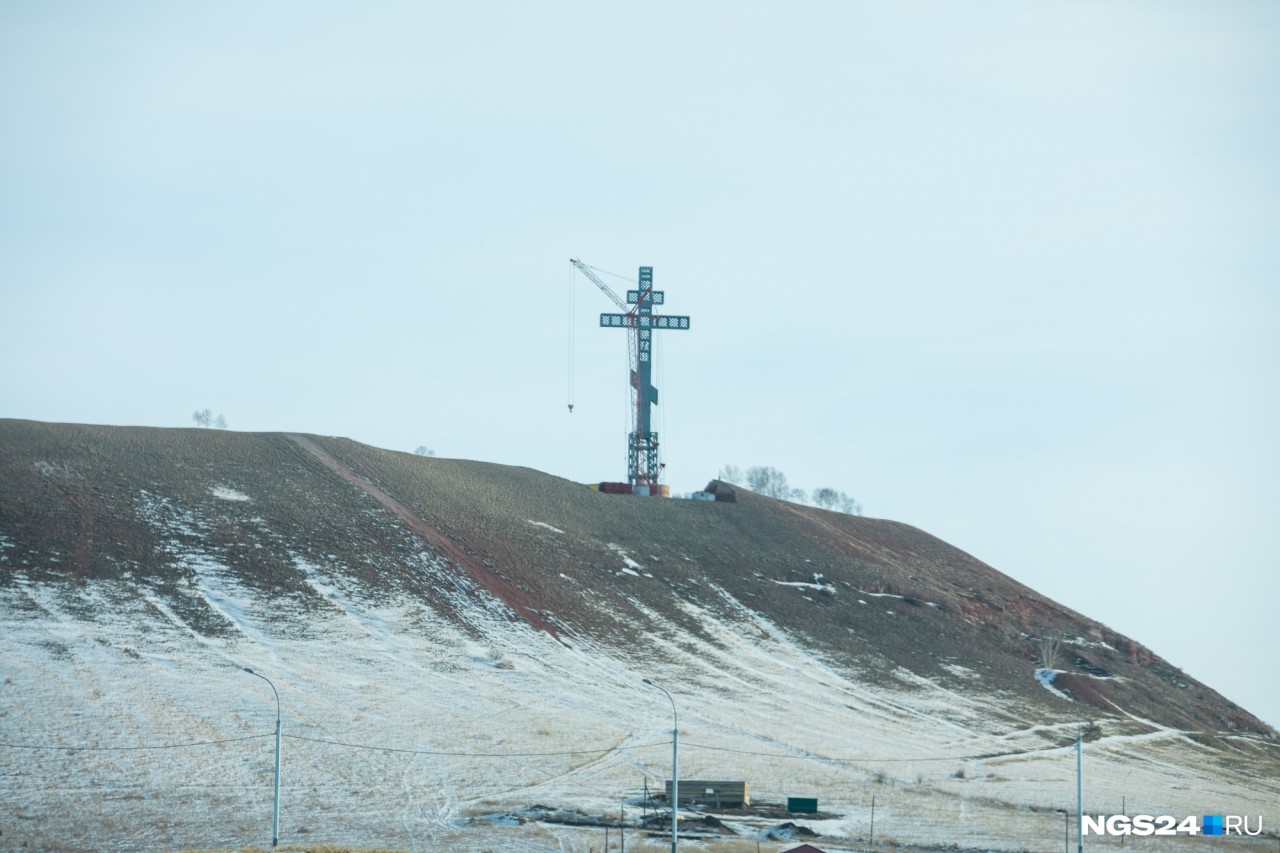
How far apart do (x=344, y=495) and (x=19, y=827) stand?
69.9 meters

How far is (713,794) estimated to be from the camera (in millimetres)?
Result: 77000

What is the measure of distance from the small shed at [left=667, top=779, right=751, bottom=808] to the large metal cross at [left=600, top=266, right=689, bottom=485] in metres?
89.4

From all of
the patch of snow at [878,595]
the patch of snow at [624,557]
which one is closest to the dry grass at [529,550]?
the patch of snow at [624,557]

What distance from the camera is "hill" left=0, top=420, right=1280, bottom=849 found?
76.3 meters

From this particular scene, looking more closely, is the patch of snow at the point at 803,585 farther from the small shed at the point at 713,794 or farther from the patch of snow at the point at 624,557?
the small shed at the point at 713,794

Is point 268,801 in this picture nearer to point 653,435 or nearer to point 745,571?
point 745,571

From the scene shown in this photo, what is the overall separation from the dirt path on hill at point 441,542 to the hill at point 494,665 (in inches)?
17.3

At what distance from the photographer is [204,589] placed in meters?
107

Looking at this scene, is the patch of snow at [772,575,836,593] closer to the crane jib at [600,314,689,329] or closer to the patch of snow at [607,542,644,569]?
the patch of snow at [607,542,644,569]

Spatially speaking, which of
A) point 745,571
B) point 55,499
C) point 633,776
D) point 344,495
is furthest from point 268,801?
point 745,571

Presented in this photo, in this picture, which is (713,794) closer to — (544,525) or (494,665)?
(494,665)

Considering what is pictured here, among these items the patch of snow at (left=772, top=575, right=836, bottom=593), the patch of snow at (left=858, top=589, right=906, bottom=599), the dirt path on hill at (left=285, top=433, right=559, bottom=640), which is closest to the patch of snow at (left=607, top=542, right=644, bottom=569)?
the patch of snow at (left=772, top=575, right=836, bottom=593)

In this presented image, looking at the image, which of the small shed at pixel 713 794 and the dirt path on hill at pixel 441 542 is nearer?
the small shed at pixel 713 794

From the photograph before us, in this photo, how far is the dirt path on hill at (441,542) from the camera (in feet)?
384
